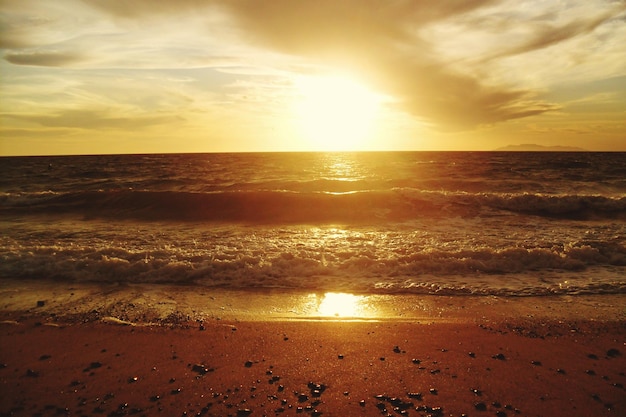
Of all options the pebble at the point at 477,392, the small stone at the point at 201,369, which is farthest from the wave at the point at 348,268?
the pebble at the point at 477,392

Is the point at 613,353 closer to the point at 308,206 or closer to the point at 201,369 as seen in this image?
the point at 201,369

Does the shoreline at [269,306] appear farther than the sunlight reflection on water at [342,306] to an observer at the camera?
No

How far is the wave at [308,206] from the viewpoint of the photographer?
58.1ft

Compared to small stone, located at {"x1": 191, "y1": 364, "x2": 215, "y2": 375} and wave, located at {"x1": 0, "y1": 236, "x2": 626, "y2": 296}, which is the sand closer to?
small stone, located at {"x1": 191, "y1": 364, "x2": 215, "y2": 375}

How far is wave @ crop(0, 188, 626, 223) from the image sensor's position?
1772 centimetres

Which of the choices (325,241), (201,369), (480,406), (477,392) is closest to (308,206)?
(325,241)

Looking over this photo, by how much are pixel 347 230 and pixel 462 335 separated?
8894mm

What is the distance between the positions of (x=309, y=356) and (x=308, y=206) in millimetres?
14546

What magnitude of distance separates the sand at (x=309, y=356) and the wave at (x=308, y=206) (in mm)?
10107

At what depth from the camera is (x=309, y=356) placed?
16.6 feet

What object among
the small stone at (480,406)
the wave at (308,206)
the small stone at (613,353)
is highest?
Result: the wave at (308,206)

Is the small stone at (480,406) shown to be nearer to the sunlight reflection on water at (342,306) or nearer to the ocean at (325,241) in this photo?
the sunlight reflection on water at (342,306)

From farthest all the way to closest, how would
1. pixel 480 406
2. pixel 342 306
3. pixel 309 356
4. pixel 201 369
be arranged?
pixel 342 306 → pixel 309 356 → pixel 201 369 → pixel 480 406

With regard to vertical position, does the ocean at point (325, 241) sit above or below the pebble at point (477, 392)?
above
